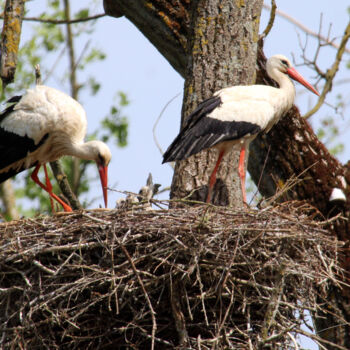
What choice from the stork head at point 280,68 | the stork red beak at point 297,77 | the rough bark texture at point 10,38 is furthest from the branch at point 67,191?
the stork red beak at point 297,77

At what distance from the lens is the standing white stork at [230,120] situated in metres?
6.38

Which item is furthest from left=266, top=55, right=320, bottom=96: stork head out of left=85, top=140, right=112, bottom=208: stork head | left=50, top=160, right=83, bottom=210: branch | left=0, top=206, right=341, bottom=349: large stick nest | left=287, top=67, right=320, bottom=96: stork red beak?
left=0, top=206, right=341, bottom=349: large stick nest

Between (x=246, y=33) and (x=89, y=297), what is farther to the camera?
(x=246, y=33)

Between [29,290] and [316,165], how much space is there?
3442 mm

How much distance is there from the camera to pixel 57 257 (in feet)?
17.1

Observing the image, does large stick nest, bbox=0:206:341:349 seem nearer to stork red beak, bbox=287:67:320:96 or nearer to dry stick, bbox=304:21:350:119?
stork red beak, bbox=287:67:320:96

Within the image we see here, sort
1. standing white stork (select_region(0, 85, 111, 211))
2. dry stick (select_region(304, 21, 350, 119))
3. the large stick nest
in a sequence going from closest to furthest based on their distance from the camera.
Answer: the large stick nest, standing white stork (select_region(0, 85, 111, 211)), dry stick (select_region(304, 21, 350, 119))

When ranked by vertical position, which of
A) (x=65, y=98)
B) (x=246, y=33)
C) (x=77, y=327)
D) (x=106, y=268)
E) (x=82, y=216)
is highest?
(x=246, y=33)

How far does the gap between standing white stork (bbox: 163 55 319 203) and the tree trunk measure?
13cm

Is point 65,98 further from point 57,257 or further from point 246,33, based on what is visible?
point 57,257

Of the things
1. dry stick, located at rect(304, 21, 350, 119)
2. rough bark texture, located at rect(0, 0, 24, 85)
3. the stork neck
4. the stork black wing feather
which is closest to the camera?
rough bark texture, located at rect(0, 0, 24, 85)

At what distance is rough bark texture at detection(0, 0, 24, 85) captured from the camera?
5852 millimetres

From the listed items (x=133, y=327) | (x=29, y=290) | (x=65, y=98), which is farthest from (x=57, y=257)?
(x=65, y=98)

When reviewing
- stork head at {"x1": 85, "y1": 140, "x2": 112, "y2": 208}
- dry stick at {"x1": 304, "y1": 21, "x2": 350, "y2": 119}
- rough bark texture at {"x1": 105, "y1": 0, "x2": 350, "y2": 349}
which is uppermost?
dry stick at {"x1": 304, "y1": 21, "x2": 350, "y2": 119}
